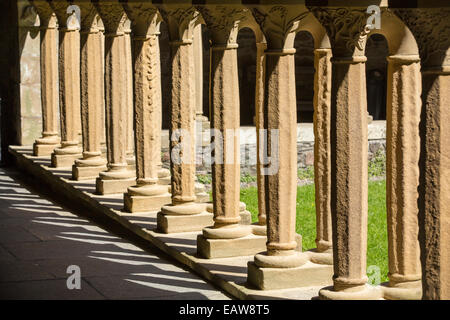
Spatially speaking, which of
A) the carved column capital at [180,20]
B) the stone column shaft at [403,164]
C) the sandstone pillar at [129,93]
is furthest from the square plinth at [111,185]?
the stone column shaft at [403,164]

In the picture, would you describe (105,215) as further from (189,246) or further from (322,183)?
(322,183)

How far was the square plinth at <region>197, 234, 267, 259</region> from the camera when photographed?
7.00m

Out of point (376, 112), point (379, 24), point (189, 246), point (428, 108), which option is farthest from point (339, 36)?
point (376, 112)

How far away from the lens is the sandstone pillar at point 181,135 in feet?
25.4

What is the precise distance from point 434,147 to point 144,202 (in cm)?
431

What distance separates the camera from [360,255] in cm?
547

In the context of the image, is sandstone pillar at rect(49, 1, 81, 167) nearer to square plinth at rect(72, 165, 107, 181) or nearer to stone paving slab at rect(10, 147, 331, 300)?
stone paving slab at rect(10, 147, 331, 300)

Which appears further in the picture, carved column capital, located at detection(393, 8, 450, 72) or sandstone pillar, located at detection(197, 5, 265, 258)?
sandstone pillar, located at detection(197, 5, 265, 258)

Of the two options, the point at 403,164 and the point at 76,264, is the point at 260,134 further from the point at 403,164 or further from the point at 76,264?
the point at 76,264

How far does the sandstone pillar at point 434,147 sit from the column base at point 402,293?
1.00 meters

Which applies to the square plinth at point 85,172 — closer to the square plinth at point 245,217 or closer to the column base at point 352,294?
the square plinth at point 245,217

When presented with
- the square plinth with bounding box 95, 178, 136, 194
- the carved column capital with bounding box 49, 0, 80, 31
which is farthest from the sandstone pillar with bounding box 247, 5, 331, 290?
the carved column capital with bounding box 49, 0, 80, 31

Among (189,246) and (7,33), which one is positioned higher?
(7,33)

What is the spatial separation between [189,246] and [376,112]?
434 inches
